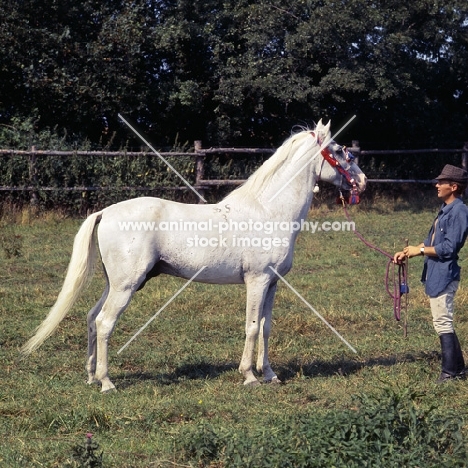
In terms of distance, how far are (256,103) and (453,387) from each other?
13.6 m

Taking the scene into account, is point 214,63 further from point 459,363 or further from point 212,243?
point 459,363

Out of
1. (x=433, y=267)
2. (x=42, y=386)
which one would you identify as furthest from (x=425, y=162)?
(x=42, y=386)

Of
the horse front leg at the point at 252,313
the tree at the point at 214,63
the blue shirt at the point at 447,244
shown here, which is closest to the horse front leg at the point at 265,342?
the horse front leg at the point at 252,313

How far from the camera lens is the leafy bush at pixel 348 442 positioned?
13.5 ft

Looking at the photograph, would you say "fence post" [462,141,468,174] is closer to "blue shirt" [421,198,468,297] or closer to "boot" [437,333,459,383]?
"blue shirt" [421,198,468,297]

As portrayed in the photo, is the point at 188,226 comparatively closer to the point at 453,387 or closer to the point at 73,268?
the point at 73,268

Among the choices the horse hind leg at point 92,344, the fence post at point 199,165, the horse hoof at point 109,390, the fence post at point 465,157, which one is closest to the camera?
the horse hoof at point 109,390

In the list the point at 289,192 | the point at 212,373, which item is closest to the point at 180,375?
the point at 212,373

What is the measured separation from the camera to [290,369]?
6.91 metres

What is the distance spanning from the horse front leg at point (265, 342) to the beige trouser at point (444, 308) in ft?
Result: 4.44

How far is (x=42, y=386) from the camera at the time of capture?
6.16 m

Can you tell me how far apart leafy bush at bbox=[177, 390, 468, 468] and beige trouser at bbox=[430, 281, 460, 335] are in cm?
187

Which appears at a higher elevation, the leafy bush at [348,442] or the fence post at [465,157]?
the fence post at [465,157]

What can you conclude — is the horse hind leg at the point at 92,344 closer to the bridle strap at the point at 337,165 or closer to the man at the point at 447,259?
the bridle strap at the point at 337,165
